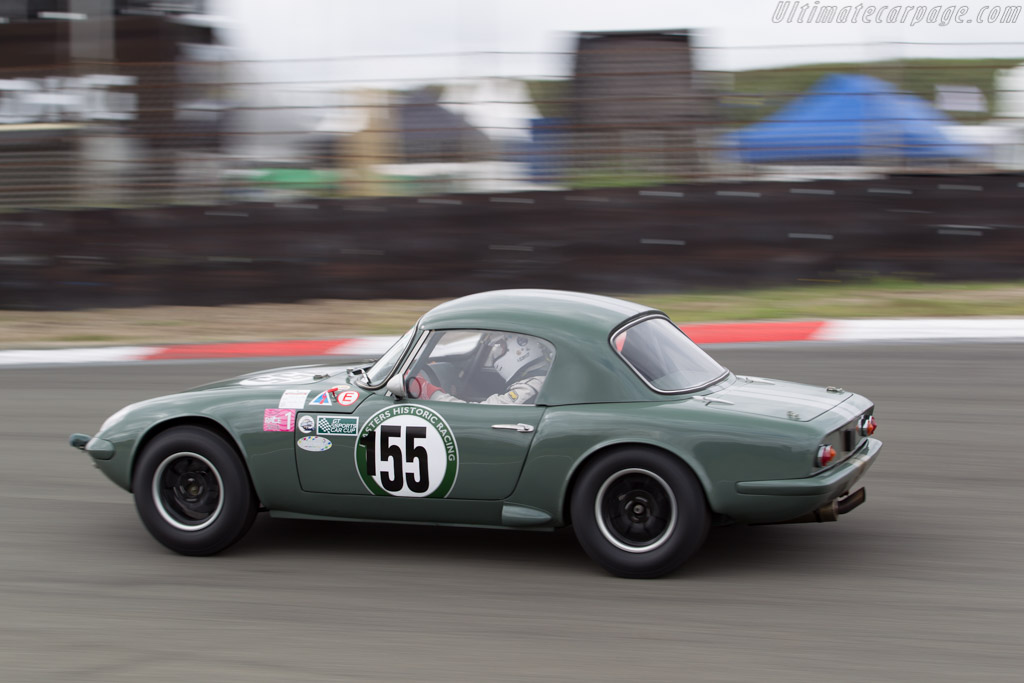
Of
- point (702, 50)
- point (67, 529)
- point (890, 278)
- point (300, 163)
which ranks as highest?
point (702, 50)

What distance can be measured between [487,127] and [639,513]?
9.40m

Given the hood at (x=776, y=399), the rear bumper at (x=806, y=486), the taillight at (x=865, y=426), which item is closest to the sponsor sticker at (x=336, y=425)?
the hood at (x=776, y=399)

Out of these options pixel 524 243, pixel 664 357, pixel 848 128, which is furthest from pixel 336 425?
pixel 848 128

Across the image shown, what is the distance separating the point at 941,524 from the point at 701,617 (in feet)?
5.95

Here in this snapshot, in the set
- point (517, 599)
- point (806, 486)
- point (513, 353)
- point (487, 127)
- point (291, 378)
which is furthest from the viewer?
point (487, 127)

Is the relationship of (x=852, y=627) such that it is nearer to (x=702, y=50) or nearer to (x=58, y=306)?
(x=702, y=50)

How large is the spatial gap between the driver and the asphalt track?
74 centimetres

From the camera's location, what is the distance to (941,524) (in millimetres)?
5477

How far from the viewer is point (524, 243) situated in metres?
12.8

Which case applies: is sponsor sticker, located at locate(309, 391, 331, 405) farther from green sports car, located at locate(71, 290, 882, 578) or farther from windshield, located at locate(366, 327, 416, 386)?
windshield, located at locate(366, 327, 416, 386)

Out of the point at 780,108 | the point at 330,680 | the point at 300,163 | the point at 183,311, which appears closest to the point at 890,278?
the point at 780,108

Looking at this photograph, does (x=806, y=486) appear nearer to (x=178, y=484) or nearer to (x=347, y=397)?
(x=347, y=397)

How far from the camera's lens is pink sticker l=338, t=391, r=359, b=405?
5.02m

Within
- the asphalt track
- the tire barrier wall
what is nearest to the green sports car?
the asphalt track
